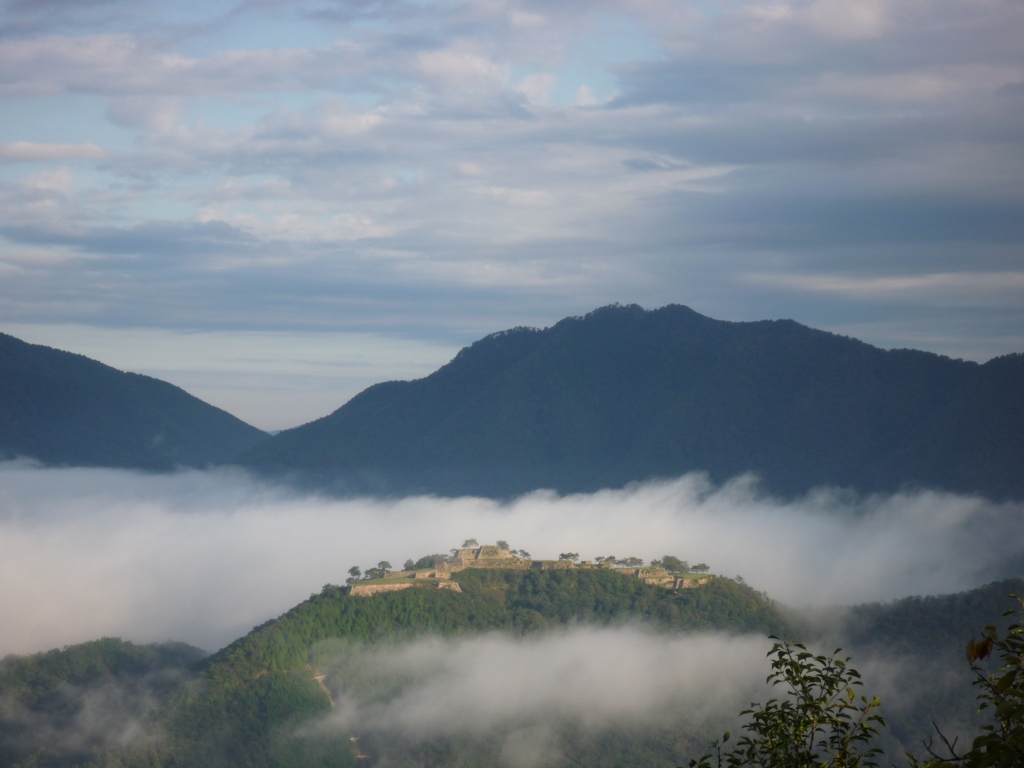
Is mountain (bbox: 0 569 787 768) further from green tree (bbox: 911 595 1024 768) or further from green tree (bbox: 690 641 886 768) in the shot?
green tree (bbox: 911 595 1024 768)

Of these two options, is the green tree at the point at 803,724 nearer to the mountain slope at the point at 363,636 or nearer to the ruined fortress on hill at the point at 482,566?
the mountain slope at the point at 363,636

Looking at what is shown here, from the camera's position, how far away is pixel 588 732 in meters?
89.5

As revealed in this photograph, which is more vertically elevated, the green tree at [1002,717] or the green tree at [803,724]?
the green tree at [1002,717]

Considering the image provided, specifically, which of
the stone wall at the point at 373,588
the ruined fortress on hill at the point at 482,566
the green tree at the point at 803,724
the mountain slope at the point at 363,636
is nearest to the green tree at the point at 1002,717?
the green tree at the point at 803,724

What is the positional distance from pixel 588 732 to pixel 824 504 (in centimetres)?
10619

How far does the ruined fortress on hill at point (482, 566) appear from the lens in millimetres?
102938

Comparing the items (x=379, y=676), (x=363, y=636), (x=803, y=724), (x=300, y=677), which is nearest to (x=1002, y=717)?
(x=803, y=724)

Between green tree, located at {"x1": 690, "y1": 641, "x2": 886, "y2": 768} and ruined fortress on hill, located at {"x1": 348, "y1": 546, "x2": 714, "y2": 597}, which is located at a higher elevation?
green tree, located at {"x1": 690, "y1": 641, "x2": 886, "y2": 768}

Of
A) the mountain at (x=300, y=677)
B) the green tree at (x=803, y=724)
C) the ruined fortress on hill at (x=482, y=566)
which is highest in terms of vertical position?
the green tree at (x=803, y=724)

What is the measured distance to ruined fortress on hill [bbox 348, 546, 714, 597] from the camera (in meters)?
103

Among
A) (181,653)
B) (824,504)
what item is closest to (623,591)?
(181,653)

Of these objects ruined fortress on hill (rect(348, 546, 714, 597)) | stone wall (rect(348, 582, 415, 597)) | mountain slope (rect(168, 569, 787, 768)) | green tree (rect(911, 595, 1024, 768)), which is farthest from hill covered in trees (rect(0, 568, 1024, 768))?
green tree (rect(911, 595, 1024, 768))

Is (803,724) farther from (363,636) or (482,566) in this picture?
(482,566)

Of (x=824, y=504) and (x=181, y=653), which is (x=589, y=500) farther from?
(x=181, y=653)
